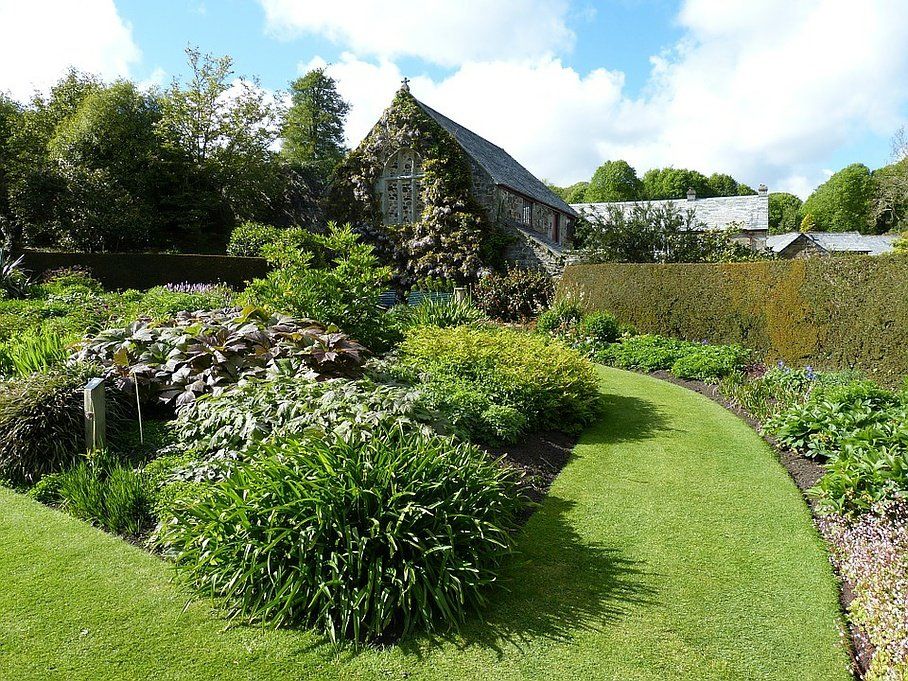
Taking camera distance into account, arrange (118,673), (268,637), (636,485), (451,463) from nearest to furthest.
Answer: (118,673) < (268,637) < (451,463) < (636,485)

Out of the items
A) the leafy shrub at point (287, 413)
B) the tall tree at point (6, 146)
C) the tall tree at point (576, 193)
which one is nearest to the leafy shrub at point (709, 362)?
the leafy shrub at point (287, 413)

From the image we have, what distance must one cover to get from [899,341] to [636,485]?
5467mm

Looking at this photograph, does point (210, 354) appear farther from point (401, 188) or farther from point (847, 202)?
point (847, 202)

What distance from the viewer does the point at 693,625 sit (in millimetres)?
3143

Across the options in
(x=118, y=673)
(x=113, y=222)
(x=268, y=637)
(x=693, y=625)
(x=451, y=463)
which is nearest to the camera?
(x=118, y=673)

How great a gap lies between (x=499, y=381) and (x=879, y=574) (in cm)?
362

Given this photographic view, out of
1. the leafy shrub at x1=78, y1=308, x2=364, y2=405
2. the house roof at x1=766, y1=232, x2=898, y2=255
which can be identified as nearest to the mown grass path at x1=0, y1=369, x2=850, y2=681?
the leafy shrub at x1=78, y1=308, x2=364, y2=405

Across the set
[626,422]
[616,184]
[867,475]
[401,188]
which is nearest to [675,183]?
[616,184]

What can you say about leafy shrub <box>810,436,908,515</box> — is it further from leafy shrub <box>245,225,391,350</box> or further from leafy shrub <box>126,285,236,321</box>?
leafy shrub <box>126,285,236,321</box>

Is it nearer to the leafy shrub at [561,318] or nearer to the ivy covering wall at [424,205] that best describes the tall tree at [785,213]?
the ivy covering wall at [424,205]

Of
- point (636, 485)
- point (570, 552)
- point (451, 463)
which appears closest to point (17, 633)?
point (451, 463)

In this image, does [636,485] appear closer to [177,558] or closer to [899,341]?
[177,558]

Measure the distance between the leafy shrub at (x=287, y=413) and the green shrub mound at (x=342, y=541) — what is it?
Answer: 1.26ft

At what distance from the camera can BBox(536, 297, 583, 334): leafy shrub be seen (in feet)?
43.0
